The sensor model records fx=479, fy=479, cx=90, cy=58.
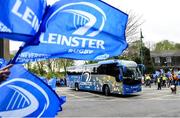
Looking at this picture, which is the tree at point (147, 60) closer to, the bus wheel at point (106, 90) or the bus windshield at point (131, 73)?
the bus wheel at point (106, 90)

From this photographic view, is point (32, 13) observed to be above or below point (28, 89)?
above

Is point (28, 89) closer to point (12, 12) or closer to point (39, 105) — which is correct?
point (39, 105)

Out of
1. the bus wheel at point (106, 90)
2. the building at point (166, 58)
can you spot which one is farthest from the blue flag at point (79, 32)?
the building at point (166, 58)

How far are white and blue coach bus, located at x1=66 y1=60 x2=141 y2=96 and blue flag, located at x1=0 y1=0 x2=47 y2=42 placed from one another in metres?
Result: 27.0

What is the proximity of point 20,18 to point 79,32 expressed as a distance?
23.1 inches

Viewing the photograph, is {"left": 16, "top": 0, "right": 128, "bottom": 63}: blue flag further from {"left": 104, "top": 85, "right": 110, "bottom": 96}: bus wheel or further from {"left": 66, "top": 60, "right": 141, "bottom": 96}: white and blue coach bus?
{"left": 104, "top": 85, "right": 110, "bottom": 96}: bus wheel

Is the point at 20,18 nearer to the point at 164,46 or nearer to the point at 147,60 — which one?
the point at 147,60

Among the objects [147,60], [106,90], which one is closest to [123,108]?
[106,90]

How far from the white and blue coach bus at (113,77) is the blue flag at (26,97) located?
26602 mm

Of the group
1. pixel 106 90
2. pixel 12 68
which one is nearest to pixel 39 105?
pixel 12 68

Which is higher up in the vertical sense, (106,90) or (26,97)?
(106,90)

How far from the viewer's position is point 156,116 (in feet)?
59.3

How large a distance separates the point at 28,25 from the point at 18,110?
31.8 inches

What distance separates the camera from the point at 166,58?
11469 centimetres
